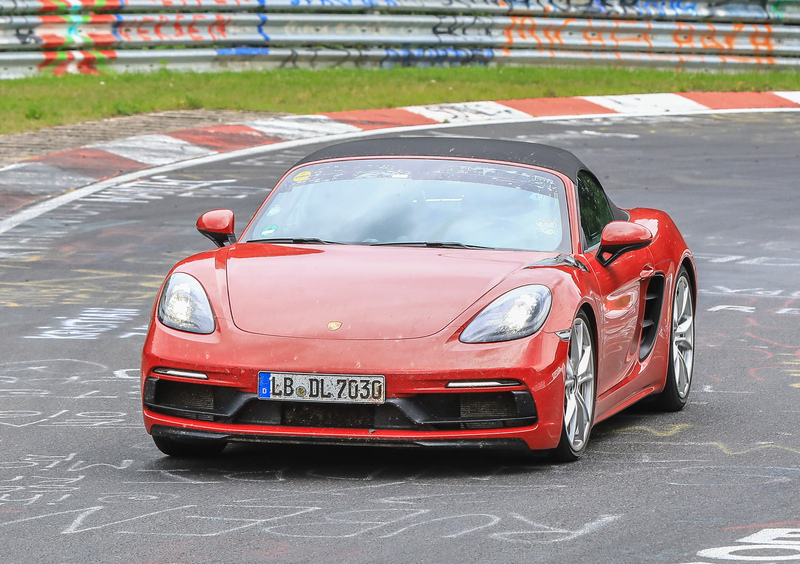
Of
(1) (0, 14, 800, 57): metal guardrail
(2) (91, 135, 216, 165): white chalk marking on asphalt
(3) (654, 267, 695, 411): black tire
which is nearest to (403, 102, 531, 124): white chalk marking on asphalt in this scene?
(2) (91, 135, 216, 165): white chalk marking on asphalt

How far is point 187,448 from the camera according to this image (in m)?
6.09

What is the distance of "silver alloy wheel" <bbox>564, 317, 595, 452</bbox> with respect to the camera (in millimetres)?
5965

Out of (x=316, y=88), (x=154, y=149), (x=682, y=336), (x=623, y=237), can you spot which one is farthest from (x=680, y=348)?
(x=316, y=88)

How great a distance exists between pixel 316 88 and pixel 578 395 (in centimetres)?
1486

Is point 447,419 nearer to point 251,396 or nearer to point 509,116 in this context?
point 251,396

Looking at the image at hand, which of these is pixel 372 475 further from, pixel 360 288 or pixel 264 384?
pixel 360 288

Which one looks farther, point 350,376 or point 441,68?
point 441,68

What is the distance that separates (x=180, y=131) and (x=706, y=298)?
822cm

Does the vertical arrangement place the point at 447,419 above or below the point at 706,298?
above

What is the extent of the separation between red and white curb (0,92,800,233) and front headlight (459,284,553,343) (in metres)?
7.49

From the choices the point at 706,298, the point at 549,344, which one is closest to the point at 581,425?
the point at 549,344

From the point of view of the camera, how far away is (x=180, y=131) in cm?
1714

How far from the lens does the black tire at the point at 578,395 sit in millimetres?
5926

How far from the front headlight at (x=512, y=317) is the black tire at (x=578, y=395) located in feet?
0.53
